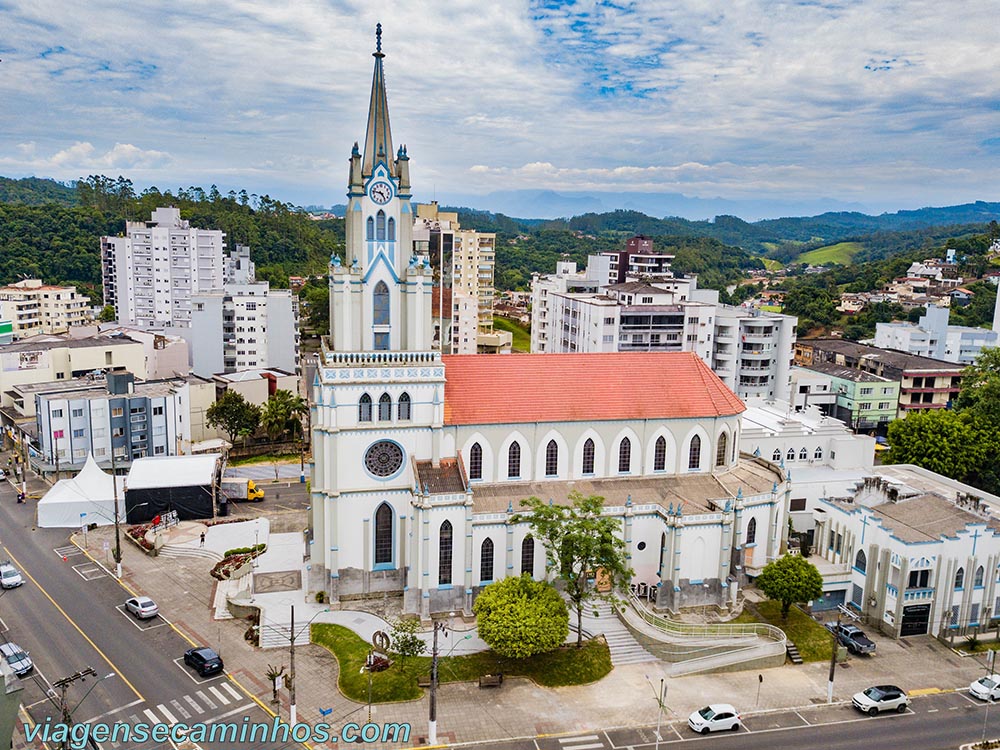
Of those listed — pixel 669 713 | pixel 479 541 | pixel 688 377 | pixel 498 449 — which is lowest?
pixel 669 713

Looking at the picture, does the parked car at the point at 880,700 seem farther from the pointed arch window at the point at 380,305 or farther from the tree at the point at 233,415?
the tree at the point at 233,415

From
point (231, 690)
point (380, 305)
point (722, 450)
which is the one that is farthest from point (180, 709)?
point (722, 450)

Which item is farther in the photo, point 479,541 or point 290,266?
point 290,266

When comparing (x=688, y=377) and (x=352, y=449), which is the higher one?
(x=688, y=377)

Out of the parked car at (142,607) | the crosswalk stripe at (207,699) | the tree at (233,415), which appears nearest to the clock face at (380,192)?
the parked car at (142,607)

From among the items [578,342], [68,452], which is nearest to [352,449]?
[68,452]

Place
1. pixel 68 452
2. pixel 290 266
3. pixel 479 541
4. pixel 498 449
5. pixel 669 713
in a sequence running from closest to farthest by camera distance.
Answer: pixel 669 713 < pixel 479 541 < pixel 498 449 < pixel 68 452 < pixel 290 266

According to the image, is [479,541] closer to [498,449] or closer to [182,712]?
[498,449]
